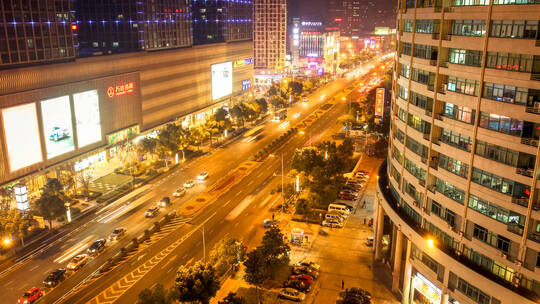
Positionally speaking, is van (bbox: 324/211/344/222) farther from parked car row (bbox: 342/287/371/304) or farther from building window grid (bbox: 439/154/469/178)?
building window grid (bbox: 439/154/469/178)

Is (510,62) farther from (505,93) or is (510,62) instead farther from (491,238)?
(491,238)

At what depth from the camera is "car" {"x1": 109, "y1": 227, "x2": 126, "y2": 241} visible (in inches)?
3268

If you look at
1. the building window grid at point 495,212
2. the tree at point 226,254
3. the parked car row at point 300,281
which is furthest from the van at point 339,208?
the building window grid at point 495,212

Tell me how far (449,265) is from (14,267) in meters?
66.4

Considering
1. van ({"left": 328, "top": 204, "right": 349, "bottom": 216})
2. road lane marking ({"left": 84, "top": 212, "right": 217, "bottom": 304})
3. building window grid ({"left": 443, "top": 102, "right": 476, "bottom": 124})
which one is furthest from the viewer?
van ({"left": 328, "top": 204, "right": 349, "bottom": 216})

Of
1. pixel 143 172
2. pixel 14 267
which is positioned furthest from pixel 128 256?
pixel 143 172

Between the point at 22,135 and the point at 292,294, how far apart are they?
65901 mm

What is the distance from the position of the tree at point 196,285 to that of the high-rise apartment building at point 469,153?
2671 centimetres

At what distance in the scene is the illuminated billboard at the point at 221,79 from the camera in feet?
572

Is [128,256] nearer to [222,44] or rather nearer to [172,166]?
[172,166]

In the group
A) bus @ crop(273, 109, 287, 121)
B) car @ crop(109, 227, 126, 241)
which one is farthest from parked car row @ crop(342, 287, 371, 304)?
bus @ crop(273, 109, 287, 121)

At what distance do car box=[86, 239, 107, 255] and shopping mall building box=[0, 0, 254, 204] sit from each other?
86.6ft

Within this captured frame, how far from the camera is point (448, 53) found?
54.7 metres

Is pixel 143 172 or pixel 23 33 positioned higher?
pixel 23 33
